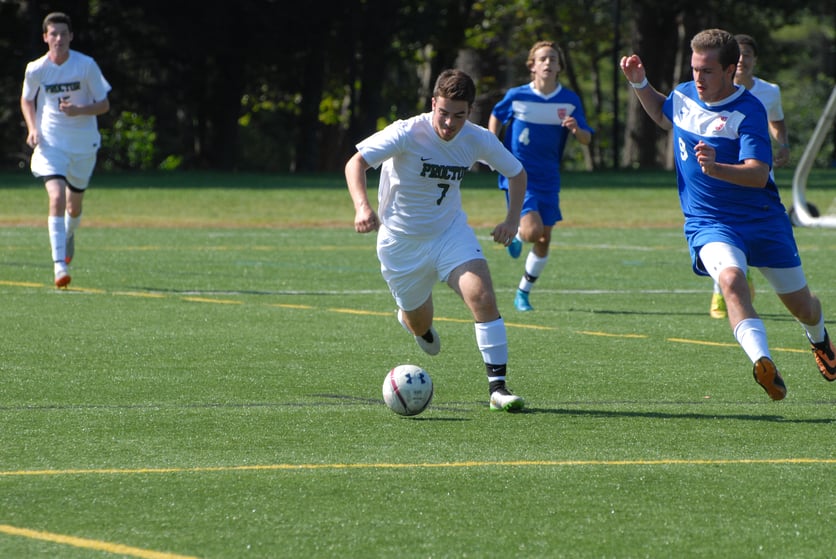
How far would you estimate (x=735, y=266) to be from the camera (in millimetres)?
7758

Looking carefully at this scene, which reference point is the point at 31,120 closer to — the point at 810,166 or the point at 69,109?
the point at 69,109

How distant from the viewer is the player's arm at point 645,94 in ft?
28.0

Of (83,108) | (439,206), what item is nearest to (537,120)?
(83,108)

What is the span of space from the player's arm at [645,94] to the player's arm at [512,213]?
79 cm

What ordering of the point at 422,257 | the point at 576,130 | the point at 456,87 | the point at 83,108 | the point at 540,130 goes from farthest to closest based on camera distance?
1. the point at 83,108
2. the point at 540,130
3. the point at 576,130
4. the point at 422,257
5. the point at 456,87

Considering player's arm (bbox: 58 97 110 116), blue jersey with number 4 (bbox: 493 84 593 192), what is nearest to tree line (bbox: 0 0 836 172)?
player's arm (bbox: 58 97 110 116)

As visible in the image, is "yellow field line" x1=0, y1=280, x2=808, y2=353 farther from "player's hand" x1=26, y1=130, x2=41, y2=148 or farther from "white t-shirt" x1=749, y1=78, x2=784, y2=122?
"white t-shirt" x1=749, y1=78, x2=784, y2=122

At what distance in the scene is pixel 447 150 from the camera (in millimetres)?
8352

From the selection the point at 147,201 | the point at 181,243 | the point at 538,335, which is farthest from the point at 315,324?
the point at 147,201

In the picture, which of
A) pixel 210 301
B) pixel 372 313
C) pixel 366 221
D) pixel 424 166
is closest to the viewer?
pixel 366 221

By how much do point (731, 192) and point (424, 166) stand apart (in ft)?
5.44

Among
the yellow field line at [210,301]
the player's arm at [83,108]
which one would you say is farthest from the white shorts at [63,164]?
the yellow field line at [210,301]

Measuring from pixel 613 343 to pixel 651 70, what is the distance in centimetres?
3822

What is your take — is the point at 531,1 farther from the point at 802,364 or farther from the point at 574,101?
the point at 802,364
